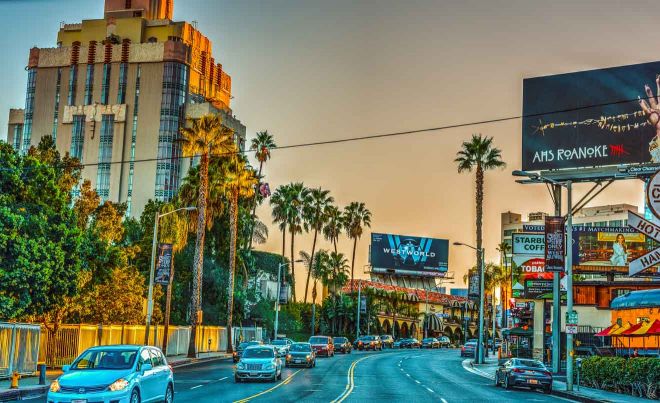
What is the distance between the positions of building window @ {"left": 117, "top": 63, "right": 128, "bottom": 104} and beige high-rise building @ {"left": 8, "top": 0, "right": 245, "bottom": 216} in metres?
0.16

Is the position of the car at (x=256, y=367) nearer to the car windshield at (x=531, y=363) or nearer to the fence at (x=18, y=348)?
the fence at (x=18, y=348)

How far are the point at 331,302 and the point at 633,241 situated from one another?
5167cm

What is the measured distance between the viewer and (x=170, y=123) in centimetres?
12456

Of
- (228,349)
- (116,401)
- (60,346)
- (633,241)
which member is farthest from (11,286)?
(633,241)

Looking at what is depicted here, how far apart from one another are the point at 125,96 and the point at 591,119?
98244 mm

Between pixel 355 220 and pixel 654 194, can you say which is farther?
pixel 355 220

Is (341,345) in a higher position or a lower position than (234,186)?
lower

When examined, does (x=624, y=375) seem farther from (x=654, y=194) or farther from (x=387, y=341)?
(x=387, y=341)

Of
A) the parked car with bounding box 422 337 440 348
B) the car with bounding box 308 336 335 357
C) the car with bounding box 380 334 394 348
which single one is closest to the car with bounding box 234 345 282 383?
the car with bounding box 308 336 335 357

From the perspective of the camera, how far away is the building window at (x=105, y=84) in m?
129

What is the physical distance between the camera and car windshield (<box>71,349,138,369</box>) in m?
19.0

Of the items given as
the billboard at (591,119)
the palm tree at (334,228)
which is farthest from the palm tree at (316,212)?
the billboard at (591,119)

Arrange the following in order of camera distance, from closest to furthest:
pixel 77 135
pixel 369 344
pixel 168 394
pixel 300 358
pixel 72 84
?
1. pixel 168 394
2. pixel 300 358
3. pixel 369 344
4. pixel 77 135
5. pixel 72 84

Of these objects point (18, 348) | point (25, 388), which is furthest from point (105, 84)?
point (25, 388)
